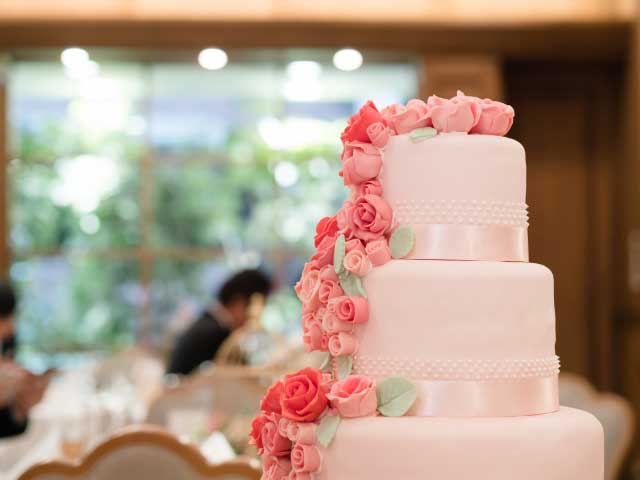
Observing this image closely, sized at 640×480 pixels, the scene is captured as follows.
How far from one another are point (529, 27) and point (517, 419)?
6319 mm

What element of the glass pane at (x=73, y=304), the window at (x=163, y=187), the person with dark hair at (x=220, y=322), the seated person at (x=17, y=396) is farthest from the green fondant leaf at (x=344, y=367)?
the glass pane at (x=73, y=304)

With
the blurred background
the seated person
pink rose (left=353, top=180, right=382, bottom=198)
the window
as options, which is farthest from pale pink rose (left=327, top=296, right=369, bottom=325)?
the window

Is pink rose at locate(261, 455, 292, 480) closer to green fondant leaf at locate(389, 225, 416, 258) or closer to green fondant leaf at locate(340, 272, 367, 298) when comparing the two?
green fondant leaf at locate(340, 272, 367, 298)

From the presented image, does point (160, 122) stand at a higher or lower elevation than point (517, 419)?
higher

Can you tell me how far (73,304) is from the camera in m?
8.43

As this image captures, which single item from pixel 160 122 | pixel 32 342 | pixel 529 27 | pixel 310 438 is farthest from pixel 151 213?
pixel 310 438

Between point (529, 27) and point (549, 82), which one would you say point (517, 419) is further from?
point (549, 82)

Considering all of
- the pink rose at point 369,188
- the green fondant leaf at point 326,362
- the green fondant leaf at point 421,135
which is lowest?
the green fondant leaf at point 326,362

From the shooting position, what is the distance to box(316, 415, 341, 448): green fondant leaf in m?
2.01

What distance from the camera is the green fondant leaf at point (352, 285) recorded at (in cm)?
210

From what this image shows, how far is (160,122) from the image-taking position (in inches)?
335

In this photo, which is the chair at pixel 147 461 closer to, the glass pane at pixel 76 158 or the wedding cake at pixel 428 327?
the wedding cake at pixel 428 327

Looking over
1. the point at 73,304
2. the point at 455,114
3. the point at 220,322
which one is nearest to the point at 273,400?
the point at 455,114

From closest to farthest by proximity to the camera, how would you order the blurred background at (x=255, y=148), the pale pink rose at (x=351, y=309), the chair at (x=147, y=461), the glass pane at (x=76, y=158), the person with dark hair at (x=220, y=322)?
the pale pink rose at (x=351, y=309) < the chair at (x=147, y=461) < the person with dark hair at (x=220, y=322) < the blurred background at (x=255, y=148) < the glass pane at (x=76, y=158)
